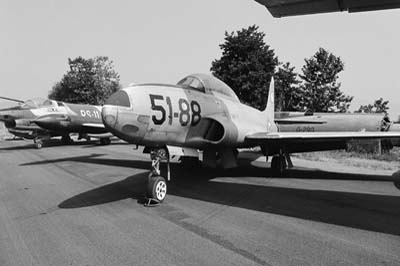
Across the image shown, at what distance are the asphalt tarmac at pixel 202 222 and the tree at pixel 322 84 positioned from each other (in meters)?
33.2

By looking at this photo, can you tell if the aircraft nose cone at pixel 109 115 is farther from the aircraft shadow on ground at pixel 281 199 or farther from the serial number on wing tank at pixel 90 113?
the serial number on wing tank at pixel 90 113

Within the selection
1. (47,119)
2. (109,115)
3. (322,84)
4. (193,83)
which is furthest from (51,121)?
(322,84)

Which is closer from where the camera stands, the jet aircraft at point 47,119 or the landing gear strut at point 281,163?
the landing gear strut at point 281,163

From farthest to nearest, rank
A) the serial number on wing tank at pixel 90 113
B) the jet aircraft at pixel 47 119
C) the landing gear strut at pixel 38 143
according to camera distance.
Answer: the serial number on wing tank at pixel 90 113
the landing gear strut at pixel 38 143
the jet aircraft at pixel 47 119

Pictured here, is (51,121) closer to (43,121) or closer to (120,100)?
(43,121)

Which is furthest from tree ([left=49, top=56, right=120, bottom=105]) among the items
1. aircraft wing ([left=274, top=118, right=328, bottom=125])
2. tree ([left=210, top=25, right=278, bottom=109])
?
aircraft wing ([left=274, top=118, right=328, bottom=125])

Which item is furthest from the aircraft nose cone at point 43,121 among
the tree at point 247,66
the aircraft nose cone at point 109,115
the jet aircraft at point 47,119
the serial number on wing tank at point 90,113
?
the tree at point 247,66

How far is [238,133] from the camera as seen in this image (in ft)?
29.4

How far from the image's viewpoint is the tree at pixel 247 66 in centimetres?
3572

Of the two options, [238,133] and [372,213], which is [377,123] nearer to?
[238,133]

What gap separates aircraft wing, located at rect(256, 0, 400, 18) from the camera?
5.26 m

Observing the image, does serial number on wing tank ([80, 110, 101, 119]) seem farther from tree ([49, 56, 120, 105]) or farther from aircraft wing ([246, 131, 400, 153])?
tree ([49, 56, 120, 105])

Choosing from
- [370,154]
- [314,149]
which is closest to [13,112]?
[314,149]

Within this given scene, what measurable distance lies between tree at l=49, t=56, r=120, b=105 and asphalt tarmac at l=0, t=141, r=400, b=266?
174 feet
